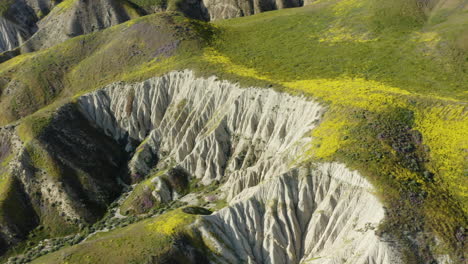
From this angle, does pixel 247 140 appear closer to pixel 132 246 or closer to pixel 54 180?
pixel 132 246

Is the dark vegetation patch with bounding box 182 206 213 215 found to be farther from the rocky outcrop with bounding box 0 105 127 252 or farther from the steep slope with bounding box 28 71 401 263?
the rocky outcrop with bounding box 0 105 127 252

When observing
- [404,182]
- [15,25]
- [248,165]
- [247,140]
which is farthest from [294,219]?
[15,25]

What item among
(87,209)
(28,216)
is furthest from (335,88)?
(28,216)

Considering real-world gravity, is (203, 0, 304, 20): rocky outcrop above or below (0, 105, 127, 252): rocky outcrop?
above

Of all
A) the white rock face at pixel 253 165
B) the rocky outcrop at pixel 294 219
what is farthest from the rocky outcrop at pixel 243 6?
the rocky outcrop at pixel 294 219

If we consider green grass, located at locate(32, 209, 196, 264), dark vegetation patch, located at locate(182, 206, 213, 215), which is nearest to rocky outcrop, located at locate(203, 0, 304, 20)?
dark vegetation patch, located at locate(182, 206, 213, 215)

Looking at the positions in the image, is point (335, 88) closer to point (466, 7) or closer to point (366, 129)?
point (366, 129)
